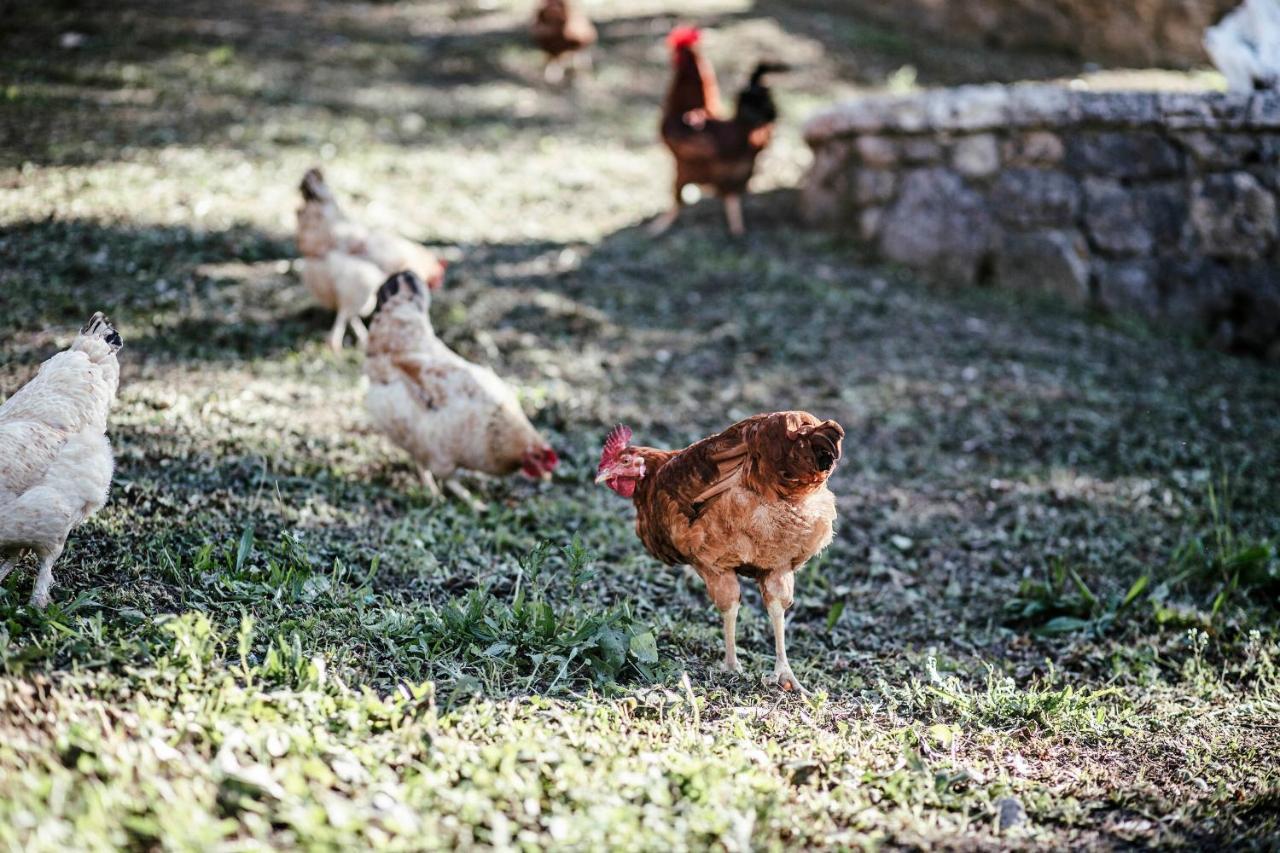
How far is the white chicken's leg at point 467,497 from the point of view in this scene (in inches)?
184

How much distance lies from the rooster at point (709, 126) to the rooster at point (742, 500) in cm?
506

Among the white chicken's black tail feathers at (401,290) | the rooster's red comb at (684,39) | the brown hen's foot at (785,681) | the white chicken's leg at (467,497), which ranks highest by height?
the rooster's red comb at (684,39)

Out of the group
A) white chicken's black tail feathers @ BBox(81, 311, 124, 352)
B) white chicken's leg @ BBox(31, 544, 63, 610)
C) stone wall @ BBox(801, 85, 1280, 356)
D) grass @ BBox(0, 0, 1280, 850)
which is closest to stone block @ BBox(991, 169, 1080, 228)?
stone wall @ BBox(801, 85, 1280, 356)

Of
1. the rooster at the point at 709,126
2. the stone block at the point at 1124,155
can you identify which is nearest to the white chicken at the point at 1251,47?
the stone block at the point at 1124,155

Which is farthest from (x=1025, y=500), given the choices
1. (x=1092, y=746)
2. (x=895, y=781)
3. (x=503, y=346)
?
(x=503, y=346)

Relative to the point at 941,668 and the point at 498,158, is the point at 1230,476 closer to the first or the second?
the point at 941,668

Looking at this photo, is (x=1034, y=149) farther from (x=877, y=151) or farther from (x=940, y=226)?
(x=877, y=151)

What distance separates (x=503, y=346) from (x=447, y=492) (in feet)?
5.61

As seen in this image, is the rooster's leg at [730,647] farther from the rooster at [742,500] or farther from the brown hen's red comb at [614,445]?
the brown hen's red comb at [614,445]

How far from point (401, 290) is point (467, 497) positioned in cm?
104

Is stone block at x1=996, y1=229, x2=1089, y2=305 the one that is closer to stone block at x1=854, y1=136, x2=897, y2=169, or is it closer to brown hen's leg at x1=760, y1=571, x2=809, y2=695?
stone block at x1=854, y1=136, x2=897, y2=169

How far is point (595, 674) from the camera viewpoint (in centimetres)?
339

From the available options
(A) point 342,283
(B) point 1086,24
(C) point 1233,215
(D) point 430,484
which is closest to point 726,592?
(D) point 430,484

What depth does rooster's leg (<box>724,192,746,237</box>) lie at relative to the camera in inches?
332
